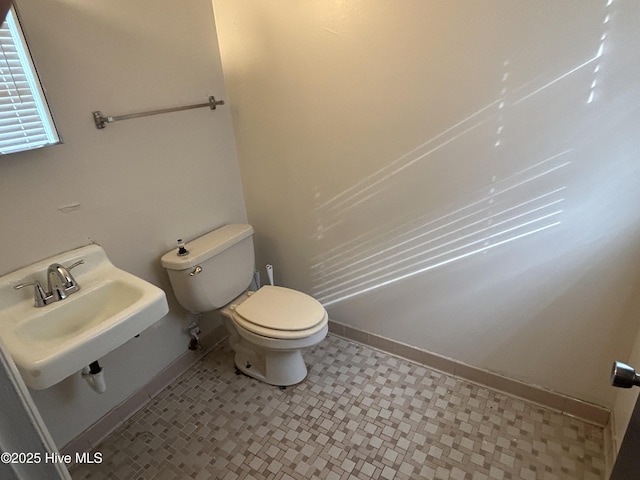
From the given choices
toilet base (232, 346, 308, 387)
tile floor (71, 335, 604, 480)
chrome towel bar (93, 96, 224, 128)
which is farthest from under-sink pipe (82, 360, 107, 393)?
chrome towel bar (93, 96, 224, 128)

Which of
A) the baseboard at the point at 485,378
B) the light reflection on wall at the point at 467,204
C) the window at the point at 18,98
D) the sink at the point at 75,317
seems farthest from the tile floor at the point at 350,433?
the window at the point at 18,98

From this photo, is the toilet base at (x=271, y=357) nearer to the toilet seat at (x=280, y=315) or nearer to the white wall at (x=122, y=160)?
the toilet seat at (x=280, y=315)

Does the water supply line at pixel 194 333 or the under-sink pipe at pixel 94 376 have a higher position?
the under-sink pipe at pixel 94 376

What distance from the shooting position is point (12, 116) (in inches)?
45.7

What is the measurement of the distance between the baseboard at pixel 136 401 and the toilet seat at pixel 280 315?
1.47 ft

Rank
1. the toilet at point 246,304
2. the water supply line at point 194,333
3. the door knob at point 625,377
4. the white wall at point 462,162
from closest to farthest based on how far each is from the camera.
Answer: the door knob at point 625,377
the white wall at point 462,162
the toilet at point 246,304
the water supply line at point 194,333

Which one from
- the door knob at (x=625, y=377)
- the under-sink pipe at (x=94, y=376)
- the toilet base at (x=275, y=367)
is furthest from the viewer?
the toilet base at (x=275, y=367)

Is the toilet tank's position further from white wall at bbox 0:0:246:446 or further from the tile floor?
the tile floor

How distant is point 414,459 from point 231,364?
1.07m

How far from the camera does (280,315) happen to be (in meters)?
1.70

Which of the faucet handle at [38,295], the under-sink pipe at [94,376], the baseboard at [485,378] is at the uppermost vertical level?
the faucet handle at [38,295]

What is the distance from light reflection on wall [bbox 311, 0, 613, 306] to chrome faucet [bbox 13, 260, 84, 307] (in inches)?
44.5

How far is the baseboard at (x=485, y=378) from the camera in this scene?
5.08 feet

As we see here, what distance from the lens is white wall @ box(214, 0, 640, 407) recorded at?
48.1 inches
